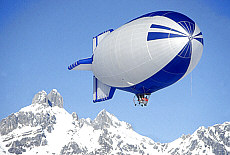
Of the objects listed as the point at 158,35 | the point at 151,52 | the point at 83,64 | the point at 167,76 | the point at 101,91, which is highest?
the point at 83,64

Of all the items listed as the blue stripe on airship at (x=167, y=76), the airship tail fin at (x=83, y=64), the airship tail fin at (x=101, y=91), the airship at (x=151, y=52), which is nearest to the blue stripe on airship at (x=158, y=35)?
the airship at (x=151, y=52)

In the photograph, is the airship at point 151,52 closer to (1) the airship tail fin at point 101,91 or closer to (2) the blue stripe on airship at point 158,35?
(2) the blue stripe on airship at point 158,35

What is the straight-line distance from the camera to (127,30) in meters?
49.3

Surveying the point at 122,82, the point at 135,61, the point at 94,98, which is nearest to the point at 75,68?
the point at 94,98

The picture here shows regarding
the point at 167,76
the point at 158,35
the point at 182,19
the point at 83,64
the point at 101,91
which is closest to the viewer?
the point at 158,35

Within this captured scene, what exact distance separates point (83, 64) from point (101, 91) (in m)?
5.73

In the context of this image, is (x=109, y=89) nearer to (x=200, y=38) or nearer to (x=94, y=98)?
(x=94, y=98)

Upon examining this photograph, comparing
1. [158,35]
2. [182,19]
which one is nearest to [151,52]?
[158,35]

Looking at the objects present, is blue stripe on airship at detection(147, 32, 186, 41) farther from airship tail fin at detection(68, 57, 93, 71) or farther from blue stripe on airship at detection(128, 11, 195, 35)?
airship tail fin at detection(68, 57, 93, 71)

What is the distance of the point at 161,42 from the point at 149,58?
8.56 ft

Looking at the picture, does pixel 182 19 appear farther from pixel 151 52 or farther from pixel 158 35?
pixel 151 52

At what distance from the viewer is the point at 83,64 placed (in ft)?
205

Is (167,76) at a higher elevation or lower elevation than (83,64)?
lower

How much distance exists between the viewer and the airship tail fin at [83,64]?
61659 mm
